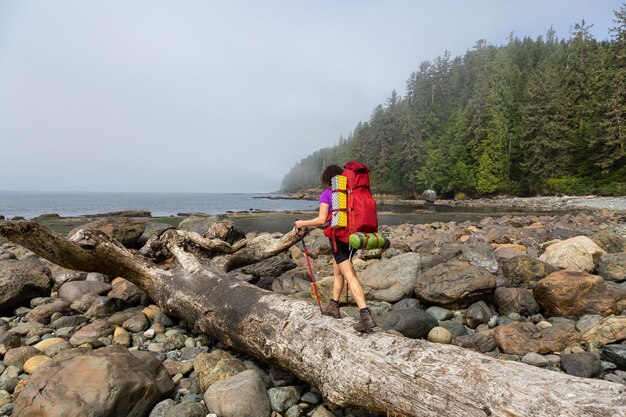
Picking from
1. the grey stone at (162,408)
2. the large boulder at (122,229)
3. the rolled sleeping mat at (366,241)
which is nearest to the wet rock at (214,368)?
the grey stone at (162,408)

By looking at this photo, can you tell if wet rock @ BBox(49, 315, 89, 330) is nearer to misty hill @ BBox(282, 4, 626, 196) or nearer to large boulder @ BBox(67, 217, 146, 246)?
large boulder @ BBox(67, 217, 146, 246)

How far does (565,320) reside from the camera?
521cm

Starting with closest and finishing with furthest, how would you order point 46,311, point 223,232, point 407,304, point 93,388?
1. point 93,388
2. point 46,311
3. point 407,304
4. point 223,232

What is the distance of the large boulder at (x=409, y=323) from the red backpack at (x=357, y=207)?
1.73 meters

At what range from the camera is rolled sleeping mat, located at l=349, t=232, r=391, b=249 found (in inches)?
146

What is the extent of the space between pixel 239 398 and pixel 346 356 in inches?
46.9

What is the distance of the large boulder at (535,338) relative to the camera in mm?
4469

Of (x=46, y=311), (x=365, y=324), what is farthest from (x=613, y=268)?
(x=46, y=311)

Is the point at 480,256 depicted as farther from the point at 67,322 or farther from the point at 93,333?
the point at 67,322

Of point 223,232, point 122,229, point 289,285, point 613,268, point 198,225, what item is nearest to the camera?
point 613,268

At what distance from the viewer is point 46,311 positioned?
19.5 feet

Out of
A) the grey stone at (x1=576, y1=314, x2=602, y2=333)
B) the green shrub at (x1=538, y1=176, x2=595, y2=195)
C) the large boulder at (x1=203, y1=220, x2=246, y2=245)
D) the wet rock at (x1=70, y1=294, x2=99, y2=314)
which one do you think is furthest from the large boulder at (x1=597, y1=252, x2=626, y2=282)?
the green shrub at (x1=538, y1=176, x2=595, y2=195)

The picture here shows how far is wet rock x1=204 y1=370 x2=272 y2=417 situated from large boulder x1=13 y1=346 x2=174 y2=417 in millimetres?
568

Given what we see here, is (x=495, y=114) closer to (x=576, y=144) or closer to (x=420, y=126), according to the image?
(x=576, y=144)
